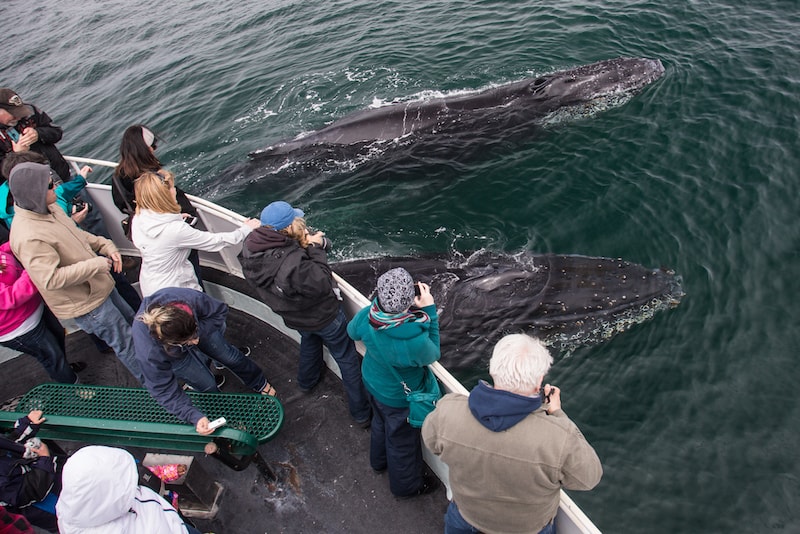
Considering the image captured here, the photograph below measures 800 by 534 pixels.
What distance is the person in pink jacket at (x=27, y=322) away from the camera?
5035 mm

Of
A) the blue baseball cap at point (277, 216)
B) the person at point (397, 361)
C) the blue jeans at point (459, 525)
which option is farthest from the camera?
the blue baseball cap at point (277, 216)

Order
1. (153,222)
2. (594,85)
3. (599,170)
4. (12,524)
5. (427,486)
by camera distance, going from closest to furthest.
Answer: (12,524)
(427,486)
(153,222)
(599,170)
(594,85)

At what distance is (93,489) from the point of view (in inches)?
116

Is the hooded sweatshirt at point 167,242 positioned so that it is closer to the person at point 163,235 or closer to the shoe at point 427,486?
the person at point 163,235

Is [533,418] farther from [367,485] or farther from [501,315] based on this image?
[501,315]

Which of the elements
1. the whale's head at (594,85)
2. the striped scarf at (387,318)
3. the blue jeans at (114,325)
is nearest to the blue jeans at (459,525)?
the striped scarf at (387,318)

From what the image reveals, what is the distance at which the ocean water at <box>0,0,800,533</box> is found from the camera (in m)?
6.23

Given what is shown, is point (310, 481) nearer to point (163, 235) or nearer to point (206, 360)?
point (206, 360)

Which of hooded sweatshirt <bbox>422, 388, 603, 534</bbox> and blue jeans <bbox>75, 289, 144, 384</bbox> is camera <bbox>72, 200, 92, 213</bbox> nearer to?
blue jeans <bbox>75, 289, 144, 384</bbox>

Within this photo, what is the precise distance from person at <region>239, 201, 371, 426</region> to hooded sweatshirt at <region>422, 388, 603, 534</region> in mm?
1863

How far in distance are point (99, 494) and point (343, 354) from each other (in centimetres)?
258

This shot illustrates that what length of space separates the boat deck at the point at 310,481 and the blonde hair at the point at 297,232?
1856 mm

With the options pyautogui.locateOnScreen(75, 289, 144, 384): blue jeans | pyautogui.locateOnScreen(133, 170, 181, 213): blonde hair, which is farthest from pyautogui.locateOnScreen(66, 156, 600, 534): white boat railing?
pyautogui.locateOnScreen(75, 289, 144, 384): blue jeans

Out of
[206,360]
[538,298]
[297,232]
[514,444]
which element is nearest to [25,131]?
[206,360]
